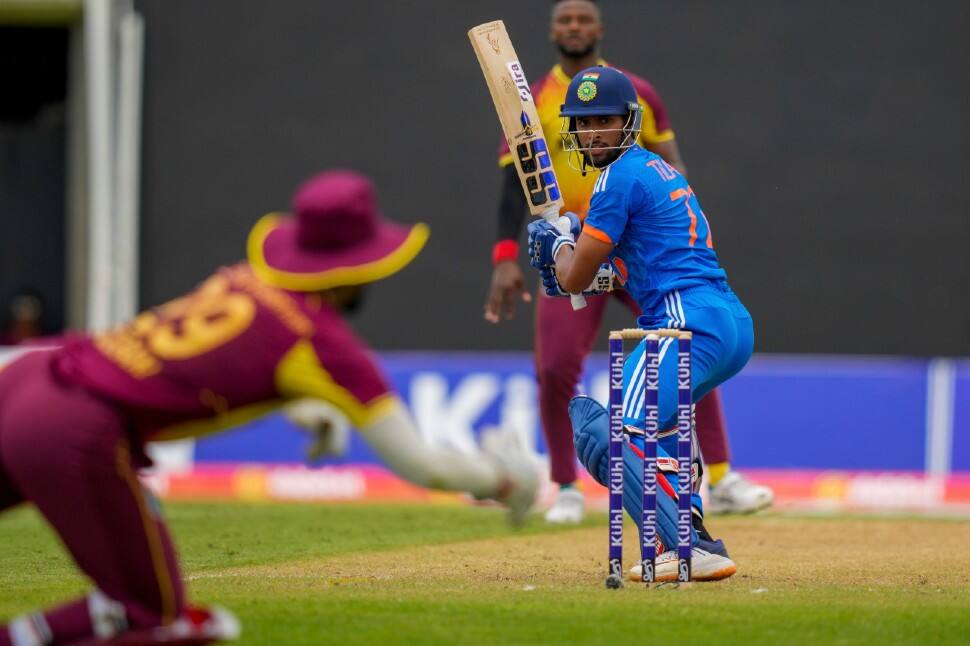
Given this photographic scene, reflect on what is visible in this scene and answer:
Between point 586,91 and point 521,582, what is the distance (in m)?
2.01

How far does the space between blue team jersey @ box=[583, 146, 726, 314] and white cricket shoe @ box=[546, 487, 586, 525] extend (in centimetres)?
311

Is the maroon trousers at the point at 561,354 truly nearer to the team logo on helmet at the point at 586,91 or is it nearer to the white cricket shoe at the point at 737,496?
the white cricket shoe at the point at 737,496

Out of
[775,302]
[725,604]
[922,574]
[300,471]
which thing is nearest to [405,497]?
[300,471]

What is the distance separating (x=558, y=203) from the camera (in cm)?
748

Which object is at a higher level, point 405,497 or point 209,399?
point 209,399

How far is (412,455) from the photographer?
4.50 meters

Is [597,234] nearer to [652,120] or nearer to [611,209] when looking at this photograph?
[611,209]

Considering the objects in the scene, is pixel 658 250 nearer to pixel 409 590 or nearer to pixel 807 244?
pixel 409 590

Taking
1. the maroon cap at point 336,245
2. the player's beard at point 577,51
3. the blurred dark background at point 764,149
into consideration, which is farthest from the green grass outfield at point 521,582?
the blurred dark background at point 764,149

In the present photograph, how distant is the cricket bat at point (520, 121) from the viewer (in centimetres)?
755

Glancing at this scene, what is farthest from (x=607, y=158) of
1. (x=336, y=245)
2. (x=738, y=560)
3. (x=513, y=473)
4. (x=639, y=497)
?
(x=336, y=245)

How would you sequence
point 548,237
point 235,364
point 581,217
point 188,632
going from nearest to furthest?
1. point 235,364
2. point 188,632
3. point 548,237
4. point 581,217

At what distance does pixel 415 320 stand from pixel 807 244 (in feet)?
11.2

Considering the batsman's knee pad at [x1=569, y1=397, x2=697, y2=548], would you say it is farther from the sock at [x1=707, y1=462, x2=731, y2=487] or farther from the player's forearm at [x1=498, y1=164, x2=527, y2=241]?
the player's forearm at [x1=498, y1=164, x2=527, y2=241]
